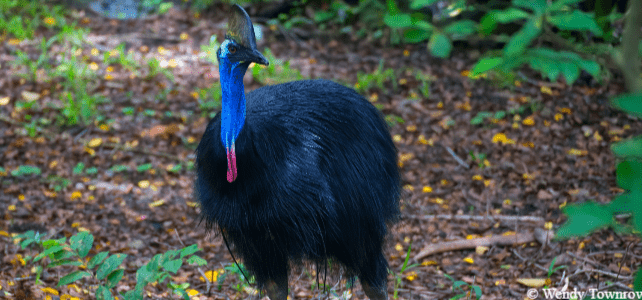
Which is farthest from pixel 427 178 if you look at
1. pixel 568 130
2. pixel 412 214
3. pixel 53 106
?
pixel 53 106

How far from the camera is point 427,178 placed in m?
4.45

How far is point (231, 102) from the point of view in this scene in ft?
7.23

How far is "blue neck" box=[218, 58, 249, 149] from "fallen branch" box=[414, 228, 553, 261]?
175cm

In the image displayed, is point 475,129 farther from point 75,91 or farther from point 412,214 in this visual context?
point 75,91

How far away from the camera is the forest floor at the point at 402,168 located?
3.37m

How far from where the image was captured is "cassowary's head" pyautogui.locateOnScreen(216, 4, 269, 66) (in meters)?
2.19

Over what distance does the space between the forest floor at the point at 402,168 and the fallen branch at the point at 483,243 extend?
0.5 inches

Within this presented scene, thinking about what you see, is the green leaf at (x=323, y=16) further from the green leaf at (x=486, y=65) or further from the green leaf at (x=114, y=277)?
the green leaf at (x=486, y=65)

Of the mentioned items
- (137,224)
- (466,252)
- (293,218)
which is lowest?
(466,252)

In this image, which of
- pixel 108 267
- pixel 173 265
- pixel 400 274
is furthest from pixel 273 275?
pixel 400 274

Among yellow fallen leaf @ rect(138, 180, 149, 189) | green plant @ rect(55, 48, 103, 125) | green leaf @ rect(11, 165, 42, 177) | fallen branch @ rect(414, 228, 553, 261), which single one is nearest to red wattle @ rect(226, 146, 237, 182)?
fallen branch @ rect(414, 228, 553, 261)

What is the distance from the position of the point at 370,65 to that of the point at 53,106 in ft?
9.56

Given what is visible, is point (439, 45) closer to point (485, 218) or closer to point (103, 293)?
point (103, 293)

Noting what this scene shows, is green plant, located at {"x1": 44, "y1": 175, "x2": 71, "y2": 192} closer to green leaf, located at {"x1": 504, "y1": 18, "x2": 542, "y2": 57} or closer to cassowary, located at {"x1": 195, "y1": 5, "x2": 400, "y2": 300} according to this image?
cassowary, located at {"x1": 195, "y1": 5, "x2": 400, "y2": 300}
